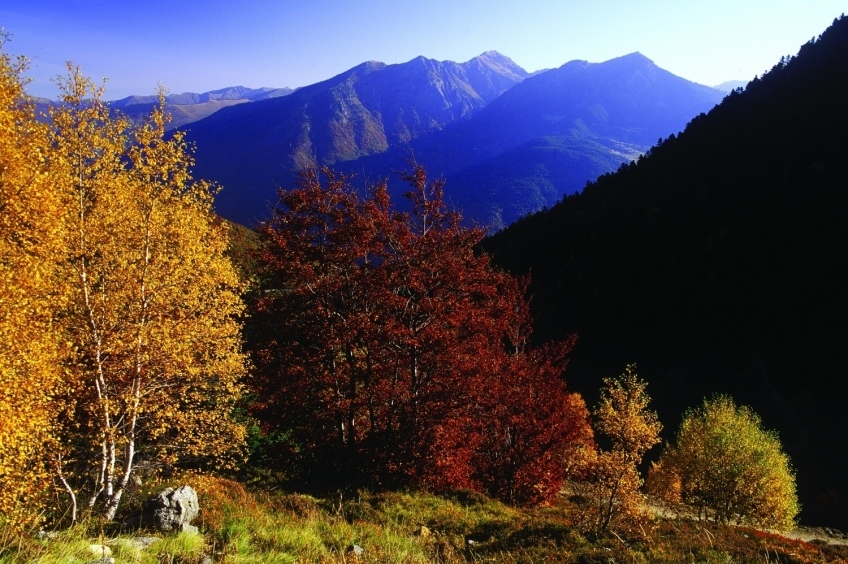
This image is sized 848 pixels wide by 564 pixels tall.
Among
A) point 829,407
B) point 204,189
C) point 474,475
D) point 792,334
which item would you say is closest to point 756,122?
point 792,334

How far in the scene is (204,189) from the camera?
16.2 metres

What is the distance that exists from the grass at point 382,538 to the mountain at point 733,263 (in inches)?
1932

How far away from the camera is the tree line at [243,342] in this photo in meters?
11.8

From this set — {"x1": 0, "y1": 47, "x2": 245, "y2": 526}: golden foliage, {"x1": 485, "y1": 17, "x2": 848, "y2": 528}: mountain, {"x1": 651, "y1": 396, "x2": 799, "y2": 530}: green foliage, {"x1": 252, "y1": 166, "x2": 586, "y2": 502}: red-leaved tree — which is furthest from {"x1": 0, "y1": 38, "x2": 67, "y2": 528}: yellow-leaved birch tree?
{"x1": 485, "y1": 17, "x2": 848, "y2": 528}: mountain

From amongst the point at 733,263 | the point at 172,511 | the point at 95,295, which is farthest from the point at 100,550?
the point at 733,263

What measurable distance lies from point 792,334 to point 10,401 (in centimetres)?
9170

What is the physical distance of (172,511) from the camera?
10.3 meters

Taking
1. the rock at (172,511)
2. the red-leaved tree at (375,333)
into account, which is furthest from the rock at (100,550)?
the red-leaved tree at (375,333)

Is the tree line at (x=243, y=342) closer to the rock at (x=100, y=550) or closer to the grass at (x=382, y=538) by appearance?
the grass at (x=382, y=538)

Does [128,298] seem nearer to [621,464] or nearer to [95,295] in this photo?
[95,295]

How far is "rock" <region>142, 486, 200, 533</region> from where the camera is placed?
10.1m

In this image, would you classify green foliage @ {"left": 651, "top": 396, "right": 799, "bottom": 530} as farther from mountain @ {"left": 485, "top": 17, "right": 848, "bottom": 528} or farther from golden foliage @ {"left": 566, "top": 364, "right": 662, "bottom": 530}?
golden foliage @ {"left": 566, "top": 364, "right": 662, "bottom": 530}

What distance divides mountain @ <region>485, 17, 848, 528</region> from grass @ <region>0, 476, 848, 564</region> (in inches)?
1932

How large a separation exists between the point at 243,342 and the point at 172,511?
666cm
